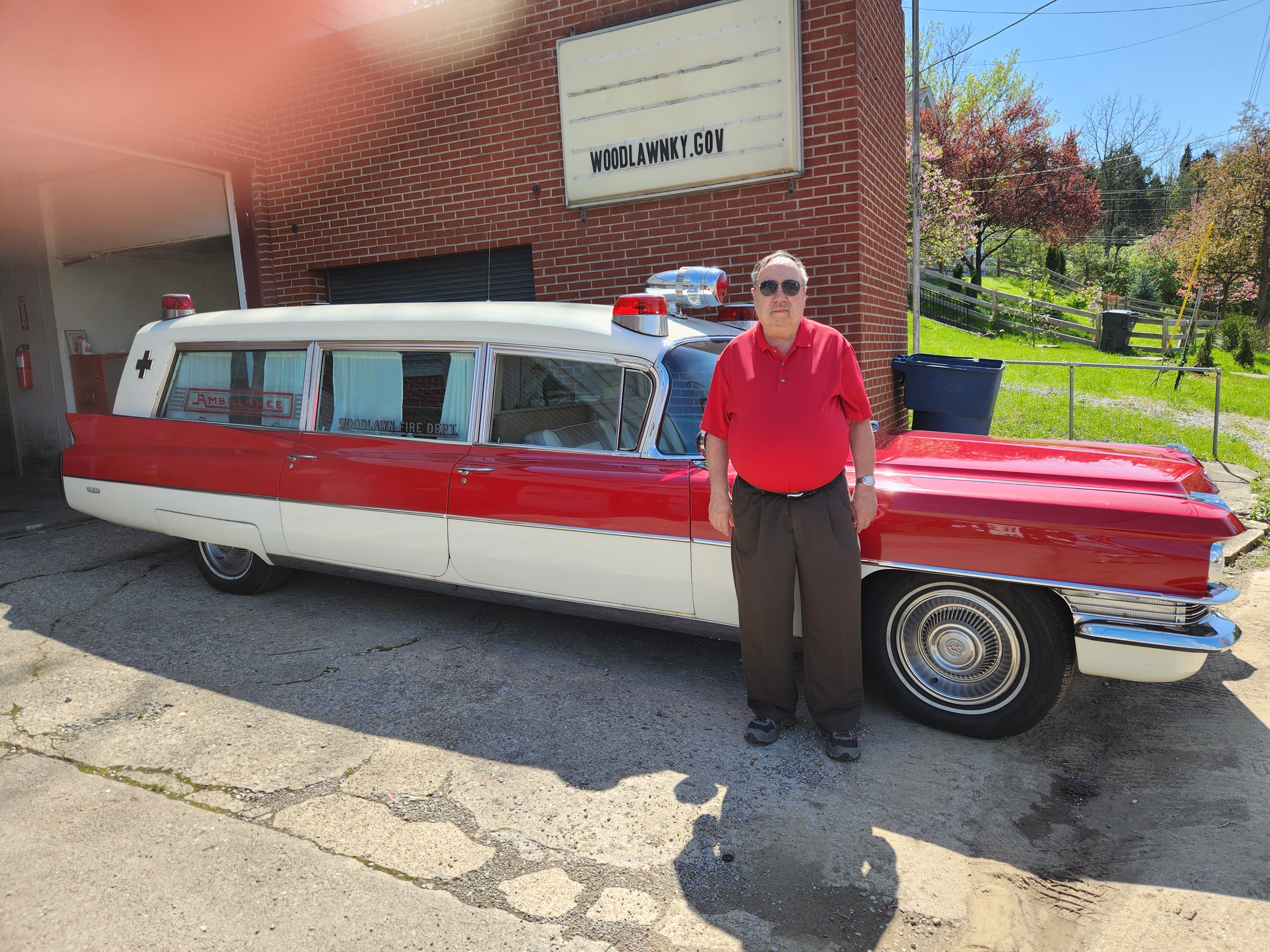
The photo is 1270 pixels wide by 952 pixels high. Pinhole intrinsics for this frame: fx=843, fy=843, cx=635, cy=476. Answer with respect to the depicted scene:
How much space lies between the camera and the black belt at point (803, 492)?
3240mm

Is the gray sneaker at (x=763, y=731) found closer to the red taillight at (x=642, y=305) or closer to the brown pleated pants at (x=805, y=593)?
the brown pleated pants at (x=805, y=593)

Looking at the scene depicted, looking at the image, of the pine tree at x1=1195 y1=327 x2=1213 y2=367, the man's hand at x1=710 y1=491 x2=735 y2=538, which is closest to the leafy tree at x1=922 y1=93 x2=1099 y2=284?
the pine tree at x1=1195 y1=327 x2=1213 y2=367

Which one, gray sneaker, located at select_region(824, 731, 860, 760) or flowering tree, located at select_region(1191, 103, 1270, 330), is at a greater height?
flowering tree, located at select_region(1191, 103, 1270, 330)

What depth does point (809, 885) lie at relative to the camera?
8.54ft

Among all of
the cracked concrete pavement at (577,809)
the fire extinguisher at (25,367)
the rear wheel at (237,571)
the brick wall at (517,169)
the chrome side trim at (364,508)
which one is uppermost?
the brick wall at (517,169)

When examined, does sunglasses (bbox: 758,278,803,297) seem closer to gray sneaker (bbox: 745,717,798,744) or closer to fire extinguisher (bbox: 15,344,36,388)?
gray sneaker (bbox: 745,717,798,744)

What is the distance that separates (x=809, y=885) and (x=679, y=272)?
3.25m

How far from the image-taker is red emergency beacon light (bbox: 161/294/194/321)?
5.47 meters

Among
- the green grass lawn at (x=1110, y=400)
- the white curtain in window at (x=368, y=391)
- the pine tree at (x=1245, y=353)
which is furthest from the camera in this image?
the pine tree at (x=1245, y=353)

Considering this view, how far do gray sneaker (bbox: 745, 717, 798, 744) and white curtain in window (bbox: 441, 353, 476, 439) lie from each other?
6.64 ft

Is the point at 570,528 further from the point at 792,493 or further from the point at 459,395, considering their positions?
the point at 792,493

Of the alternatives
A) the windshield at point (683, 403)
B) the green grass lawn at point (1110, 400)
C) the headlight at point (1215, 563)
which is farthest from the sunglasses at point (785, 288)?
the green grass lawn at point (1110, 400)

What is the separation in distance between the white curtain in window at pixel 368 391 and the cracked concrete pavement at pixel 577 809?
1.20 meters

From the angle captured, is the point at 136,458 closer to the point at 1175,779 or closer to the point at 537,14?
the point at 537,14
